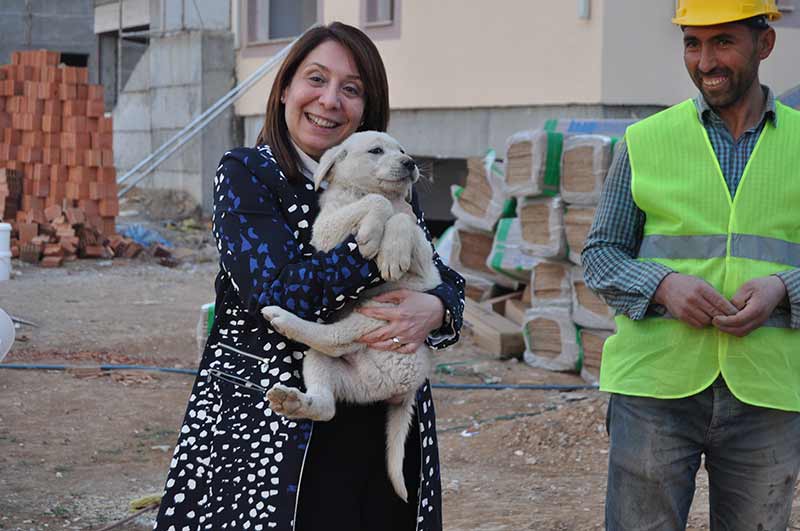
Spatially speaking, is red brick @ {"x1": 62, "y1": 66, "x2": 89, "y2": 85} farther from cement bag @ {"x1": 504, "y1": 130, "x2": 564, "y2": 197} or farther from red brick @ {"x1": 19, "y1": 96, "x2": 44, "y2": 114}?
cement bag @ {"x1": 504, "y1": 130, "x2": 564, "y2": 197}

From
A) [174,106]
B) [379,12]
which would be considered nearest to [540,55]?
[379,12]

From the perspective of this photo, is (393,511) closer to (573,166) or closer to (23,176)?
(573,166)

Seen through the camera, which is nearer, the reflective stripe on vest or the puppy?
the puppy

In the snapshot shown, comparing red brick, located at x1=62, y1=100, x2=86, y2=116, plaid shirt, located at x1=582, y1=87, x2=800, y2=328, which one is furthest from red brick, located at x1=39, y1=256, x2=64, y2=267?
plaid shirt, located at x1=582, y1=87, x2=800, y2=328

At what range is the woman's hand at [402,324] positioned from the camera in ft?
10.1

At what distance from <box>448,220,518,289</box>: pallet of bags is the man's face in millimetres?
6997

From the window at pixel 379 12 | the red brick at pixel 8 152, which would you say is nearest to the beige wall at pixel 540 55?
the window at pixel 379 12

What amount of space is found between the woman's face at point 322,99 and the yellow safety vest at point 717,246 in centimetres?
83

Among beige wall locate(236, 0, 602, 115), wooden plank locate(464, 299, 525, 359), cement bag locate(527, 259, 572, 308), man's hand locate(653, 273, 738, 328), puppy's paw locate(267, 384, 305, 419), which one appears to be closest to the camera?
puppy's paw locate(267, 384, 305, 419)

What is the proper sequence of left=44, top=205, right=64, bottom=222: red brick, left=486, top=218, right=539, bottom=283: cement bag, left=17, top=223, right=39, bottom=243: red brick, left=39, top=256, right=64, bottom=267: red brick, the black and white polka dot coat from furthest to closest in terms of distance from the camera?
left=44, top=205, right=64, bottom=222: red brick → left=17, top=223, right=39, bottom=243: red brick → left=39, top=256, right=64, bottom=267: red brick → left=486, top=218, right=539, bottom=283: cement bag → the black and white polka dot coat

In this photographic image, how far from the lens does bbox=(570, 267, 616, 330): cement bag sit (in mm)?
8273

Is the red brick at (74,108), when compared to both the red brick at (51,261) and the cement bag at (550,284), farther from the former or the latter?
the cement bag at (550,284)

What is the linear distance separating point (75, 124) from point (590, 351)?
27.3 ft

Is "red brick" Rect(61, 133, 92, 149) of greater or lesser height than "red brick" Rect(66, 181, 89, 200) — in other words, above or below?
above
